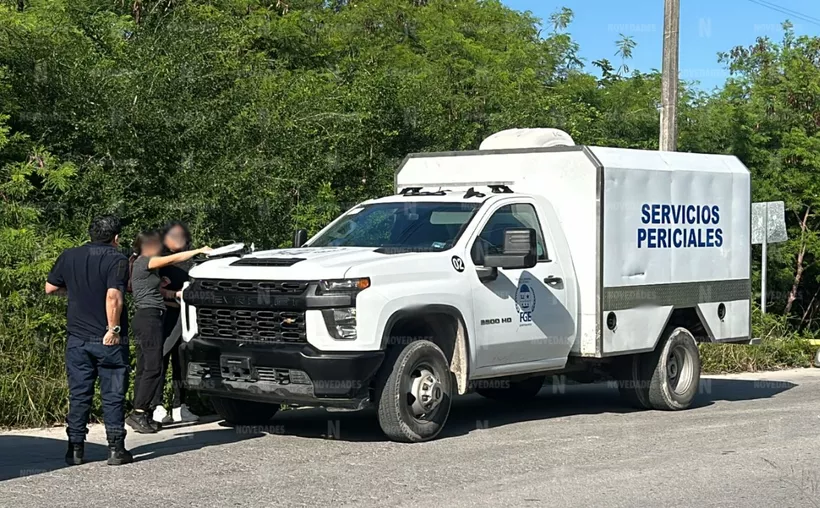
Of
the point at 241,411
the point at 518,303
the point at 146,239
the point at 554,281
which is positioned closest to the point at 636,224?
the point at 554,281

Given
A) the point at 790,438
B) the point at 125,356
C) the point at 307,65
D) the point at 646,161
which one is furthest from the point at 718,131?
the point at 125,356

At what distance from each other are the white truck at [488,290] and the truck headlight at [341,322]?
0.01m

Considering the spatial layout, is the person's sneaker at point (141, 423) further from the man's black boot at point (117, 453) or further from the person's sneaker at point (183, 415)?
the man's black boot at point (117, 453)

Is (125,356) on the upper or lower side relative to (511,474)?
upper

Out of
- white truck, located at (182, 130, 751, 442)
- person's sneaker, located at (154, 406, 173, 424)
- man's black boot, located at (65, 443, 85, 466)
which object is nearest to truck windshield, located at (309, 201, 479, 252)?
white truck, located at (182, 130, 751, 442)

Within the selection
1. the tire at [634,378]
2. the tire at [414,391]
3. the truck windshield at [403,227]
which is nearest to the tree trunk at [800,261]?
the tire at [634,378]

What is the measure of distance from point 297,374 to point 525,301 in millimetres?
2492

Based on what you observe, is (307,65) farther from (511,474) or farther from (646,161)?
(511,474)

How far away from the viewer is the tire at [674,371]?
1195cm

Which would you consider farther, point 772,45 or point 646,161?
point 772,45

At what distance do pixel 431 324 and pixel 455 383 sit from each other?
63 cm

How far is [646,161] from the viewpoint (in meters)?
11.7

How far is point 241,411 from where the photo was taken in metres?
10.4

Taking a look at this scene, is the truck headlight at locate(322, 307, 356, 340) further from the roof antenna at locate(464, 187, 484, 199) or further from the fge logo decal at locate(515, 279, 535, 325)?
the roof antenna at locate(464, 187, 484, 199)
